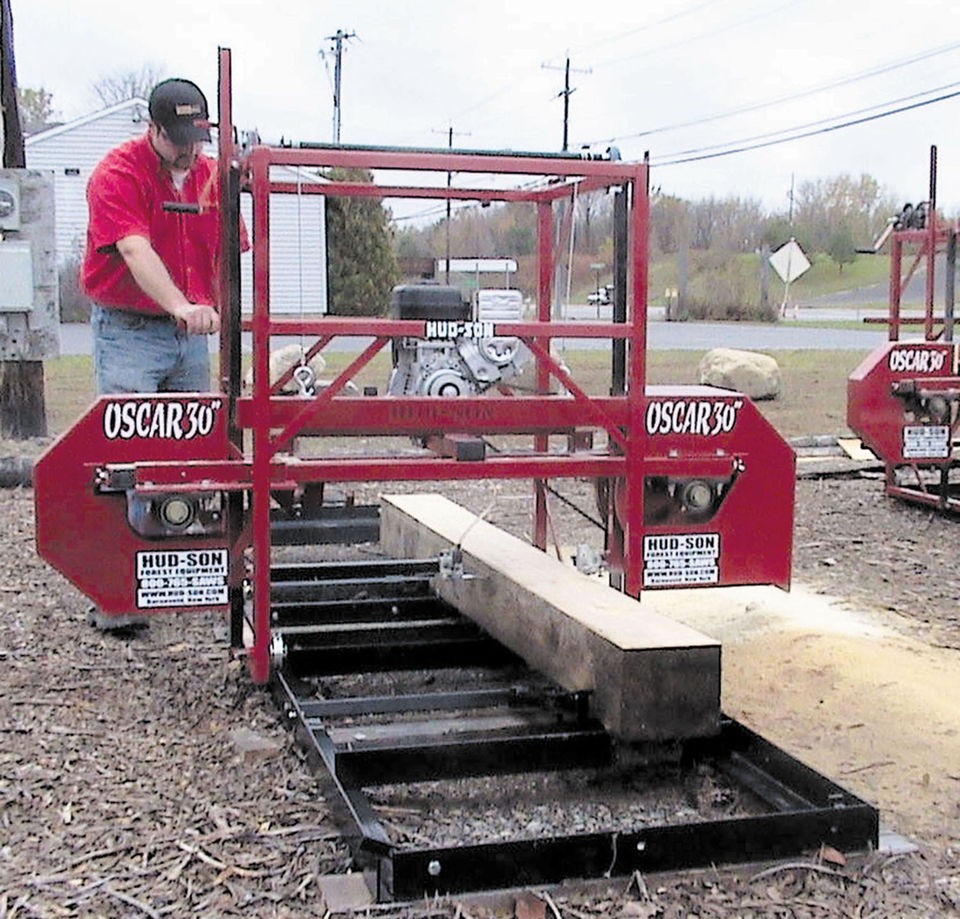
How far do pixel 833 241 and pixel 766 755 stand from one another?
54.8 metres

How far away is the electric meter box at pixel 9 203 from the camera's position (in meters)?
9.97

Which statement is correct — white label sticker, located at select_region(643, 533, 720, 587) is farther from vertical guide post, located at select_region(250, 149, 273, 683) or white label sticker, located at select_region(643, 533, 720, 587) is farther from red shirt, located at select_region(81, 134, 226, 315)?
red shirt, located at select_region(81, 134, 226, 315)

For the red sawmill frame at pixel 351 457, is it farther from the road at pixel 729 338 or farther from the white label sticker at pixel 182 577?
the road at pixel 729 338

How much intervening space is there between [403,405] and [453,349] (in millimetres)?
460

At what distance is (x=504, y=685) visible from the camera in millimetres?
4832

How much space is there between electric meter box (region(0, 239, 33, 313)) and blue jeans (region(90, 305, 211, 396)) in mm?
4725

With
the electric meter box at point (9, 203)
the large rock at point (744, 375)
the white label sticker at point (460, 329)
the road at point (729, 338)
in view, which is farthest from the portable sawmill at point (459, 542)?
the road at point (729, 338)

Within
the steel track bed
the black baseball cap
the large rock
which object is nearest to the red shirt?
the black baseball cap

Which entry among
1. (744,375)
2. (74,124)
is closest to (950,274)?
(744,375)

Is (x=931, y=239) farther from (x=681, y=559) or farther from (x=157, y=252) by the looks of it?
(x=157, y=252)

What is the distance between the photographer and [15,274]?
995 centimetres

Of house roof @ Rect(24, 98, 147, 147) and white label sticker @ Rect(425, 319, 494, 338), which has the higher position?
house roof @ Rect(24, 98, 147, 147)

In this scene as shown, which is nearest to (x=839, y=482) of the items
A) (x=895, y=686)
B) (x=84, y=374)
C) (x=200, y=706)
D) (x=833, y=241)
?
(x=895, y=686)

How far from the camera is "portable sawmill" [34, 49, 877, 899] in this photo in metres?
3.94
